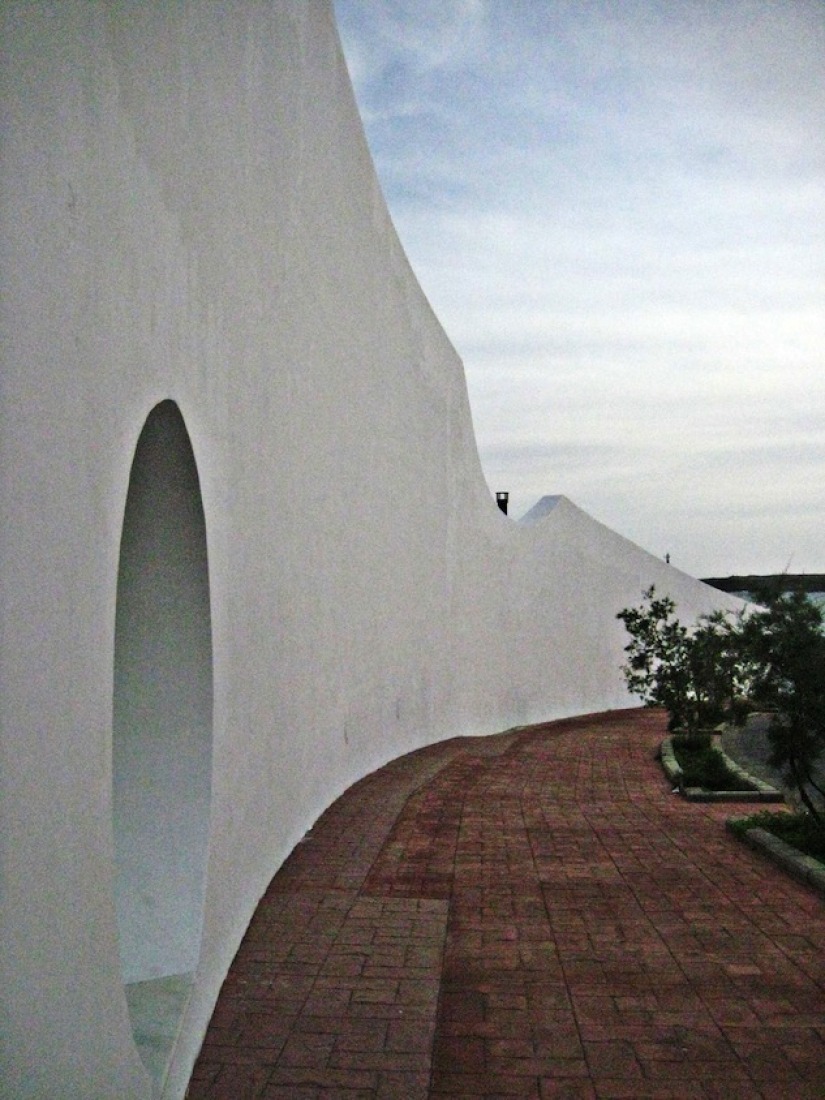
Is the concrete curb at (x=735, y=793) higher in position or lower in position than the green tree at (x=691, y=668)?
lower

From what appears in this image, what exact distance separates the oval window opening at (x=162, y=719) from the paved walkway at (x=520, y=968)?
1.84 ft

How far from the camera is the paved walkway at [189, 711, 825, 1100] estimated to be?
12.6 feet

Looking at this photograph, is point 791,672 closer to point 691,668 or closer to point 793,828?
point 793,828

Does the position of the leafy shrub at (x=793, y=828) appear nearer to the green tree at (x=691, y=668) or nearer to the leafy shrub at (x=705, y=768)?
the green tree at (x=691, y=668)

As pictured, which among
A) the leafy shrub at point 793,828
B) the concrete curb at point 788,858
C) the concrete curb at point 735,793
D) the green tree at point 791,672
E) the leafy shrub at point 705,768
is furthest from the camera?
the leafy shrub at point 705,768

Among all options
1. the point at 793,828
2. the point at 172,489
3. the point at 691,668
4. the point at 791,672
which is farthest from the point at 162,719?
the point at 691,668

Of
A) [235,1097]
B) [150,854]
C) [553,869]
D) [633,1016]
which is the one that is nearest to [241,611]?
[150,854]

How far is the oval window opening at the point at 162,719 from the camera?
3764mm

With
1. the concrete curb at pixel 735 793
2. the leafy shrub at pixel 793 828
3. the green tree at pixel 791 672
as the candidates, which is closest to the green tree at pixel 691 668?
the green tree at pixel 791 672

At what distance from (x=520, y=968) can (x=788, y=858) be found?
265cm

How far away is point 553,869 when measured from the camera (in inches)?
265

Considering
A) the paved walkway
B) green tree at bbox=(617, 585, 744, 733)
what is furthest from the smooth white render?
green tree at bbox=(617, 585, 744, 733)

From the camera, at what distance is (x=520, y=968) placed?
492 centimetres

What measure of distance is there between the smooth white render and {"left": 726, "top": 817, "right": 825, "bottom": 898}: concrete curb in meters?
3.11
